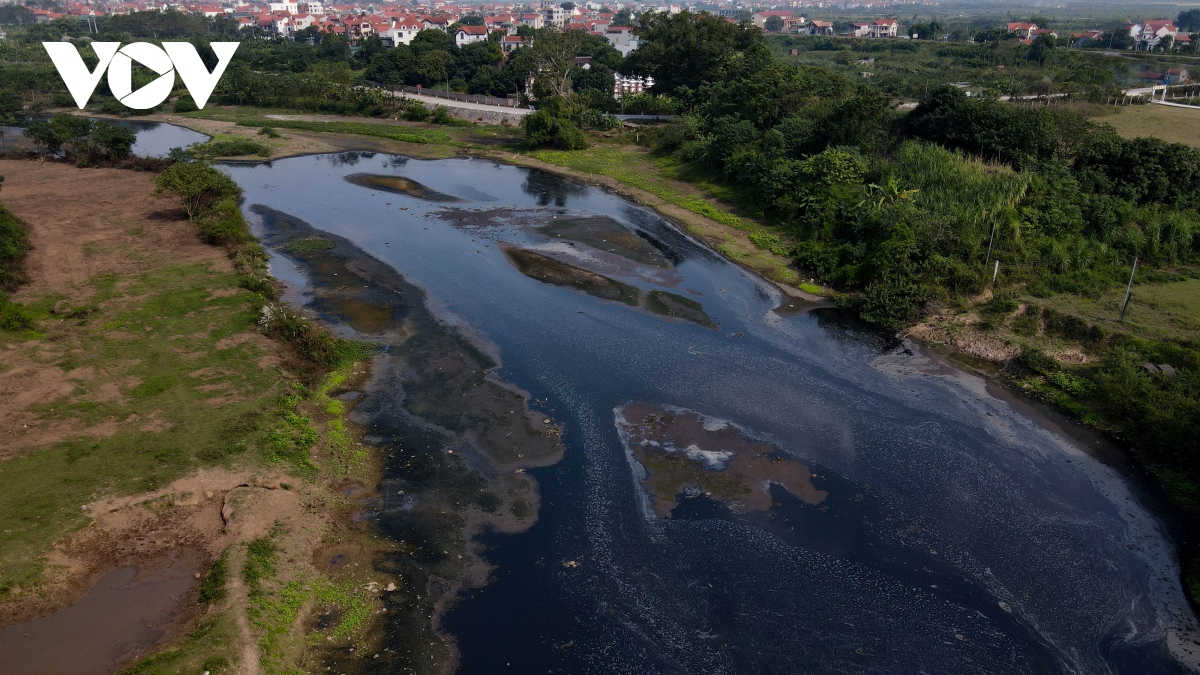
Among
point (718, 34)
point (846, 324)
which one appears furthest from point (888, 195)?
point (718, 34)

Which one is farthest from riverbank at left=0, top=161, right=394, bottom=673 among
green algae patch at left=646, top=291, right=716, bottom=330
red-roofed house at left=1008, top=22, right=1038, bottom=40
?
red-roofed house at left=1008, top=22, right=1038, bottom=40

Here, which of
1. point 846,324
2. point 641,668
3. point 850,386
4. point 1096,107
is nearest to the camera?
point 641,668

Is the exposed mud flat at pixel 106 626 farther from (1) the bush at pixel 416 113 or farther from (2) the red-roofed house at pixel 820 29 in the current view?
(2) the red-roofed house at pixel 820 29

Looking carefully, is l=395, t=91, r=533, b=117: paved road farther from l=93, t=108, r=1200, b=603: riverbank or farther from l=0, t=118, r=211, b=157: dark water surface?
l=0, t=118, r=211, b=157: dark water surface

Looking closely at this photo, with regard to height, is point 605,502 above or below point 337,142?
below

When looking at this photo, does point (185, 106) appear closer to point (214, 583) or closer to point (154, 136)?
point (154, 136)

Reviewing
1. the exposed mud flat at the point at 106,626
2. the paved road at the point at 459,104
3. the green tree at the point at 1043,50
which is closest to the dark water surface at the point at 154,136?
the paved road at the point at 459,104

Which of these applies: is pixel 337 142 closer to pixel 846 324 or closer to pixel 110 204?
pixel 110 204
